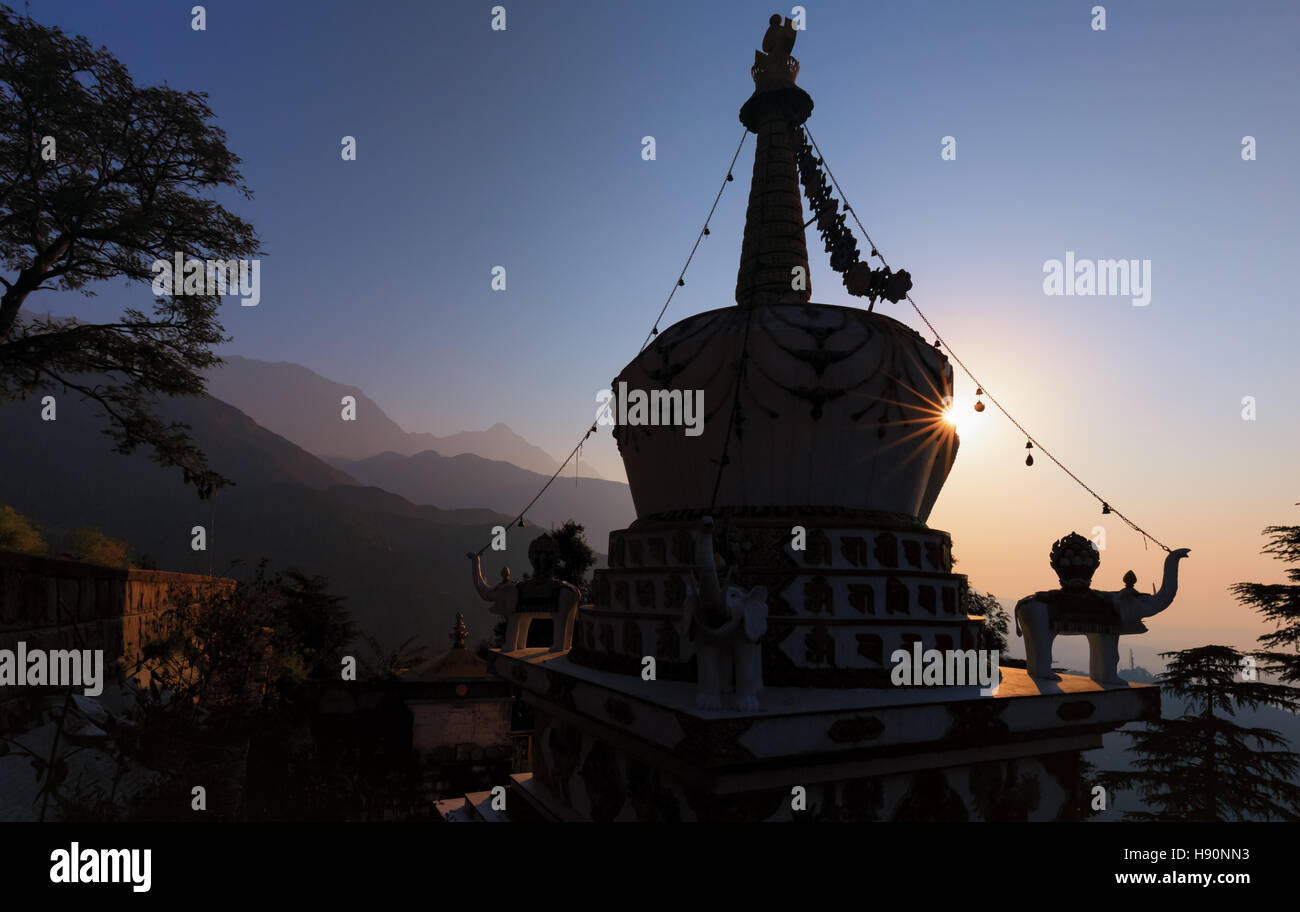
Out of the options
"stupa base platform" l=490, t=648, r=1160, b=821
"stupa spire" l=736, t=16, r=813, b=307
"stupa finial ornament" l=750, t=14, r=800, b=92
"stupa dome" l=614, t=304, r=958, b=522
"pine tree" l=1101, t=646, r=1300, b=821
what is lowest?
"pine tree" l=1101, t=646, r=1300, b=821

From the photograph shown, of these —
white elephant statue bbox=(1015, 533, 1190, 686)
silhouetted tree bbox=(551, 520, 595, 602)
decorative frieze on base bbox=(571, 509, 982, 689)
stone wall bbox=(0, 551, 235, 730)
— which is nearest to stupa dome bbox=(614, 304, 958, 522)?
decorative frieze on base bbox=(571, 509, 982, 689)

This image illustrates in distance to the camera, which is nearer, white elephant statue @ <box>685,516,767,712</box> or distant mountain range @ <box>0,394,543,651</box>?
white elephant statue @ <box>685,516,767,712</box>

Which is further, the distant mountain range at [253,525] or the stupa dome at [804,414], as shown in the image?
the distant mountain range at [253,525]

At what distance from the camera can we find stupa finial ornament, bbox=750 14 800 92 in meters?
11.1

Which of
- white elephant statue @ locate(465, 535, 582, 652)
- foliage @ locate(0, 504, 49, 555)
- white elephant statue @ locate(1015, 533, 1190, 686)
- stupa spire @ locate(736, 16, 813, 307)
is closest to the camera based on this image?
white elephant statue @ locate(1015, 533, 1190, 686)

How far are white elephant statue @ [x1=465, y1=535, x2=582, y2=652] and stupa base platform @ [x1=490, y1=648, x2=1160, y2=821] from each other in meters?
2.24

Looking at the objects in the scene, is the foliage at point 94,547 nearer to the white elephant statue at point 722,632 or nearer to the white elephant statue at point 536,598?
the white elephant statue at point 536,598

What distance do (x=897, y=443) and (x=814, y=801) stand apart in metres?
4.71

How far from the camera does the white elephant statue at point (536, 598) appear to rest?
10.8 meters

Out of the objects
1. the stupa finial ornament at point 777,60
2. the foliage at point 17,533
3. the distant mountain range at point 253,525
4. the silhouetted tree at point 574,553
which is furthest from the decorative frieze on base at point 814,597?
the distant mountain range at point 253,525

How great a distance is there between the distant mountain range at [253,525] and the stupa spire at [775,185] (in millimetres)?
98840

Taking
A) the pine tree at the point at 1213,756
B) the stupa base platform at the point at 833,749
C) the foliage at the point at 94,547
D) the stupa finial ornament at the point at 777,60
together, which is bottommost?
the pine tree at the point at 1213,756

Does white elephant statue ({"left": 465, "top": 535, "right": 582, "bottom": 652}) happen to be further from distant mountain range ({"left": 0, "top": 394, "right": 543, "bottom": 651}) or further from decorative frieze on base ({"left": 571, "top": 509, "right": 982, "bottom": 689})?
distant mountain range ({"left": 0, "top": 394, "right": 543, "bottom": 651})

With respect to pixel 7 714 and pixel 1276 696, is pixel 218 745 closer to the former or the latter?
pixel 7 714
